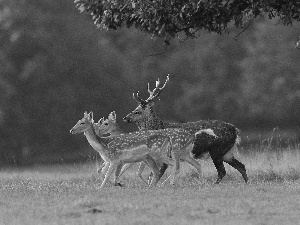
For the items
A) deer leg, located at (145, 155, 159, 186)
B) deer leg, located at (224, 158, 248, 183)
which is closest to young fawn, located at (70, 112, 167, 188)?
deer leg, located at (145, 155, 159, 186)

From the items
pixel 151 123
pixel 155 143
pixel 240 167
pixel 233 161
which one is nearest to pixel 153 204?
pixel 155 143

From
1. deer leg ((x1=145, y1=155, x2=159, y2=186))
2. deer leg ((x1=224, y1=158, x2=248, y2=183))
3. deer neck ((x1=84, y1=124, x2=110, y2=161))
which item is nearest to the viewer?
deer neck ((x1=84, y1=124, x2=110, y2=161))

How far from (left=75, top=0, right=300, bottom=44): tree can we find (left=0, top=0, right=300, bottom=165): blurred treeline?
1094cm

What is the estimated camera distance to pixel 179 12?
19.0 m

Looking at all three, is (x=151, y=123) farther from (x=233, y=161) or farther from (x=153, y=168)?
(x=153, y=168)

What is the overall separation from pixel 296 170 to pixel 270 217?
9236mm

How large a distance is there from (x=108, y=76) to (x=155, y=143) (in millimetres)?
17824

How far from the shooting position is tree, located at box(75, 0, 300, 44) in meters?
18.9

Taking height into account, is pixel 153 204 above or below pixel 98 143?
below

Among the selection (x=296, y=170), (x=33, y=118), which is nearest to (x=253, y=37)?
(x=33, y=118)

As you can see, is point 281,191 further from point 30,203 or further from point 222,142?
point 30,203

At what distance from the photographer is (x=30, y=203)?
47.9 ft

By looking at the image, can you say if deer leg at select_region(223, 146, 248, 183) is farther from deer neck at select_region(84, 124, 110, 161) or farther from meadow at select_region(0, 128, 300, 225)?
deer neck at select_region(84, 124, 110, 161)

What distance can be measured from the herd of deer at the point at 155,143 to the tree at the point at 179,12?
4.88ft
